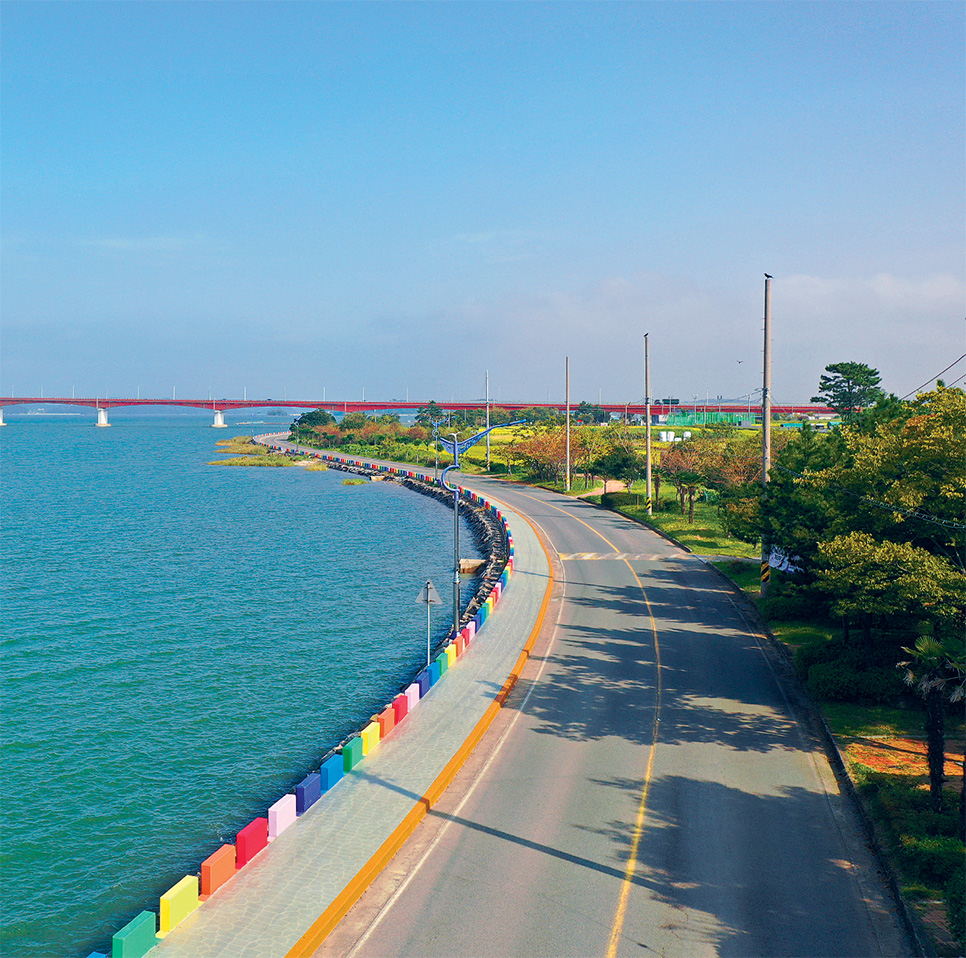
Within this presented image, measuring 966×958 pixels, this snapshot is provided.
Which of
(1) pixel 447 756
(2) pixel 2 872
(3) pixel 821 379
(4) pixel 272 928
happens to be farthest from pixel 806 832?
(3) pixel 821 379

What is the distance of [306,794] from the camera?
50.3 feet

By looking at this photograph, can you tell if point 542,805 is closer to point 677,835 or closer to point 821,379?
point 677,835

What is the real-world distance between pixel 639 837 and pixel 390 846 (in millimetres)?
4439

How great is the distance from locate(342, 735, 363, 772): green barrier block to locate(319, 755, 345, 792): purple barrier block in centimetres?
36

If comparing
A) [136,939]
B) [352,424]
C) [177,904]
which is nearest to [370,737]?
[177,904]

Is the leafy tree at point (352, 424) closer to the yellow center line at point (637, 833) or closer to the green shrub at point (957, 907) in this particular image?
the yellow center line at point (637, 833)

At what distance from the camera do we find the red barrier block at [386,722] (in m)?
19.1

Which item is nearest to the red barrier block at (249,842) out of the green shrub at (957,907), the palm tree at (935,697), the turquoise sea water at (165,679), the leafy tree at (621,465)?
the turquoise sea water at (165,679)

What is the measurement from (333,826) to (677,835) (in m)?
6.22

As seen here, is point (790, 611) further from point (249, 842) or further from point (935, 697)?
point (249, 842)

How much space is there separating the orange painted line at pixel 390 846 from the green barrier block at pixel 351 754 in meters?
1.89

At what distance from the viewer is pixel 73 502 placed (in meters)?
73.2

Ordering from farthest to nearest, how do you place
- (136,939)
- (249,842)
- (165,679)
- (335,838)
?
(165,679) → (335,838) → (249,842) → (136,939)

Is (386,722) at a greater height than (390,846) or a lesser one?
greater
